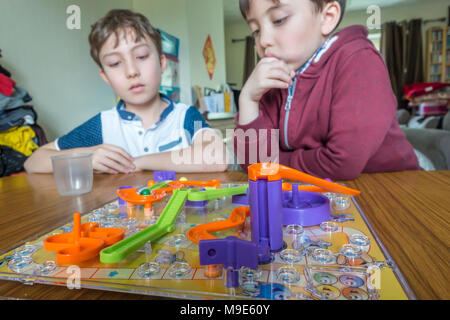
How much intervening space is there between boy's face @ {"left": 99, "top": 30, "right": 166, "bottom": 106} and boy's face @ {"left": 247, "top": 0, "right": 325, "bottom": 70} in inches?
14.2

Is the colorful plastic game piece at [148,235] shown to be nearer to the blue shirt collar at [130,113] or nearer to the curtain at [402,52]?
the blue shirt collar at [130,113]

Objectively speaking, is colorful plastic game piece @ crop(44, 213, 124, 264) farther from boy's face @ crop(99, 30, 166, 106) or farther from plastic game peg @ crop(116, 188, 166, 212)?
boy's face @ crop(99, 30, 166, 106)

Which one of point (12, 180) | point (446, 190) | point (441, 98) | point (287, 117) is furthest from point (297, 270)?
point (441, 98)

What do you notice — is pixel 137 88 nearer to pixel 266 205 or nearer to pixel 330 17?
pixel 330 17

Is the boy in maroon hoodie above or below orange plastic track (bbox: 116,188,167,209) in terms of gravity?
above

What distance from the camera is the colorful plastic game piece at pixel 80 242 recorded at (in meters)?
0.24

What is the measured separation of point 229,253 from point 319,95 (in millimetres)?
532

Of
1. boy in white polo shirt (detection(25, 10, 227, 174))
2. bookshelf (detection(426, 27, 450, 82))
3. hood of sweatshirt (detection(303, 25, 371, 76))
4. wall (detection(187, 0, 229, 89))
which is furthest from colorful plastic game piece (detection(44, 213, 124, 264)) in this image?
bookshelf (detection(426, 27, 450, 82))

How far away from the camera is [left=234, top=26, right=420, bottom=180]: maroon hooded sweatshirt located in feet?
1.90

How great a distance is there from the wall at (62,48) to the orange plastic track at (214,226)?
1.00m

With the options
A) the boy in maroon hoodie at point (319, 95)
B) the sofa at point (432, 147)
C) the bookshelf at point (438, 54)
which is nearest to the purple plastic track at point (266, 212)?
the boy in maroon hoodie at point (319, 95)
